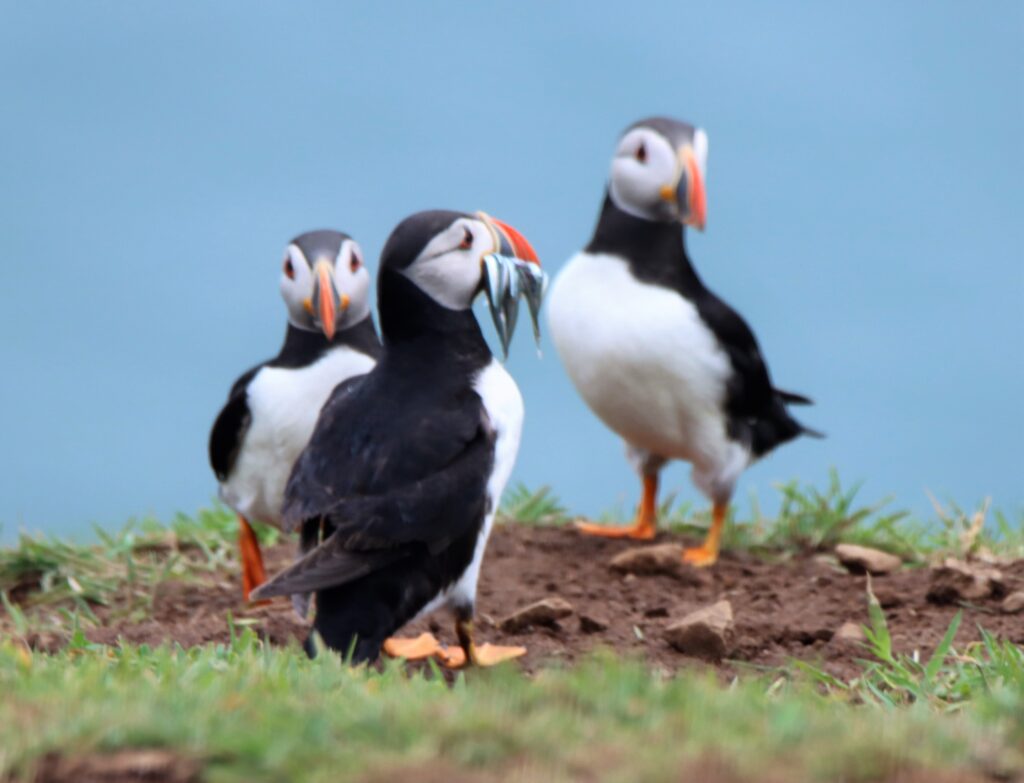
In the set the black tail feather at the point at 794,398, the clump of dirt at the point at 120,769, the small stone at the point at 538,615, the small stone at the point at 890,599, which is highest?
the clump of dirt at the point at 120,769

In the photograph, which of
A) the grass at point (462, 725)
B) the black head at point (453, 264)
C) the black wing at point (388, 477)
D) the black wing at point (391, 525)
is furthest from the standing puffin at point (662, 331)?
the grass at point (462, 725)

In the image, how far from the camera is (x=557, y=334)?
7883 mm

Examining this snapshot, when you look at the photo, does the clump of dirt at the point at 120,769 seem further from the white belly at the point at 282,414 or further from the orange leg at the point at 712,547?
the orange leg at the point at 712,547

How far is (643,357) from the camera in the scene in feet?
24.6

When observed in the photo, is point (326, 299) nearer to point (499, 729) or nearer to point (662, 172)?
point (662, 172)

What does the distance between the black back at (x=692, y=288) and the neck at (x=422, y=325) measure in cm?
258

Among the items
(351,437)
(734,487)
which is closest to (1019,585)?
(734,487)

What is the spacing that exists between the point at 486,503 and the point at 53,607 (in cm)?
327

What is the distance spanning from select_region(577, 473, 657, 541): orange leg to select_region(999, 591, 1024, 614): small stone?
2337 mm

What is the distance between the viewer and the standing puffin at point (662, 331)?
753 centimetres

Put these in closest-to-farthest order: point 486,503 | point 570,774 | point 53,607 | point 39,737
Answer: point 570,774 → point 39,737 → point 486,503 → point 53,607

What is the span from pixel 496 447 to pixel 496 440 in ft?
0.07

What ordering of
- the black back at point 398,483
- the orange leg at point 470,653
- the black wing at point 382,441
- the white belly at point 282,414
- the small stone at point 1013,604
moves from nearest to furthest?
the black back at point 398,483 < the black wing at point 382,441 < the orange leg at point 470,653 < the small stone at point 1013,604 < the white belly at point 282,414

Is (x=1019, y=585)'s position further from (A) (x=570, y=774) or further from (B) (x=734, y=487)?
(A) (x=570, y=774)
